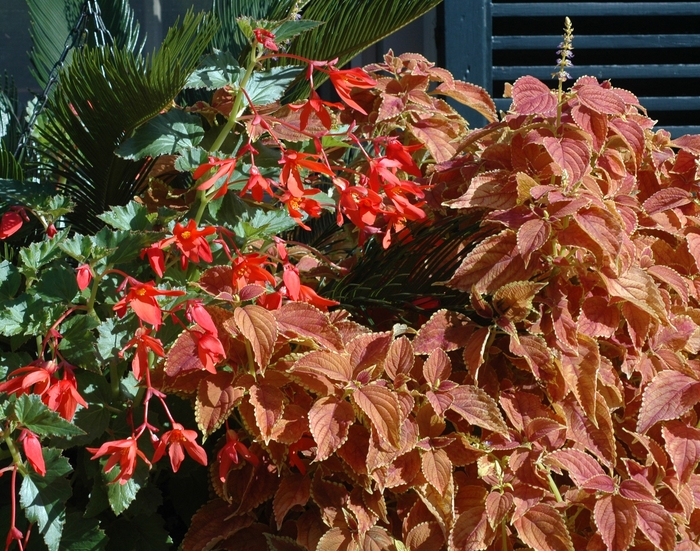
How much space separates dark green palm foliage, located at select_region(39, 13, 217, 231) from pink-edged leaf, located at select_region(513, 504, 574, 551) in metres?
0.82

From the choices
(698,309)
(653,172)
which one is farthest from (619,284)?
(653,172)

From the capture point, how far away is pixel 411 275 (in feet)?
4.45

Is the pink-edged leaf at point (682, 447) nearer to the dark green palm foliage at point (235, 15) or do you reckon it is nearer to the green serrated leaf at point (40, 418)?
the green serrated leaf at point (40, 418)

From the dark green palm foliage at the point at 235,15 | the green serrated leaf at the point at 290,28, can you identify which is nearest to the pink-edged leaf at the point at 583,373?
the green serrated leaf at the point at 290,28

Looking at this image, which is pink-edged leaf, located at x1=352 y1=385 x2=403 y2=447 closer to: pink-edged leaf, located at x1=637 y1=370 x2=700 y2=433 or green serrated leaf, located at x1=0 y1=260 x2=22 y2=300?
pink-edged leaf, located at x1=637 y1=370 x2=700 y2=433

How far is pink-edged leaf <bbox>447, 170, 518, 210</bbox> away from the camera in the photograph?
1.23 metres

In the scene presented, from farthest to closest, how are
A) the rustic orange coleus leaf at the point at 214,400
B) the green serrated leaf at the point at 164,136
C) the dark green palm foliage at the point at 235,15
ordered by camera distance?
1. the dark green palm foliage at the point at 235,15
2. the green serrated leaf at the point at 164,136
3. the rustic orange coleus leaf at the point at 214,400

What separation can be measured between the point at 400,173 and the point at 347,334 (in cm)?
42

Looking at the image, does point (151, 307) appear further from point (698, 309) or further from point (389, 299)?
point (698, 309)

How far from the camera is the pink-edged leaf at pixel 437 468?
42.3 inches

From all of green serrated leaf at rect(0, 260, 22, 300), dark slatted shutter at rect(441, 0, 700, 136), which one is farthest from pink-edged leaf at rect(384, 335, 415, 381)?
dark slatted shutter at rect(441, 0, 700, 136)

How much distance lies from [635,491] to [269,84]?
2.84 ft

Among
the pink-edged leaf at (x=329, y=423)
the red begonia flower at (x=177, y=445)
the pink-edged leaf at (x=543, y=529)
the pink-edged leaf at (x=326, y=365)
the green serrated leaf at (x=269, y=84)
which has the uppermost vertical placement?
the green serrated leaf at (x=269, y=84)

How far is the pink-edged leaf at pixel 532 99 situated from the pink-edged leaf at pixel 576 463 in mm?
514
